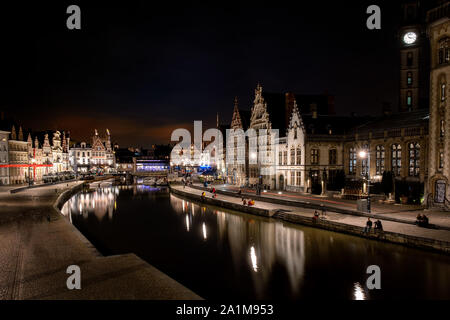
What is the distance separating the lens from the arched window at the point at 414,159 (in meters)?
30.9

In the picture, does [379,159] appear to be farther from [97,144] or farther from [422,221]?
[97,144]

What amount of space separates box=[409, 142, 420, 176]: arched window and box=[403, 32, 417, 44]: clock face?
19.7 m

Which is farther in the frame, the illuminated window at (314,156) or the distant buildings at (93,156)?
the distant buildings at (93,156)

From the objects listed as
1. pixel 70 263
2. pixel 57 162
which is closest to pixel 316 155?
pixel 70 263

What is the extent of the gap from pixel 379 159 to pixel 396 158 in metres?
2.24

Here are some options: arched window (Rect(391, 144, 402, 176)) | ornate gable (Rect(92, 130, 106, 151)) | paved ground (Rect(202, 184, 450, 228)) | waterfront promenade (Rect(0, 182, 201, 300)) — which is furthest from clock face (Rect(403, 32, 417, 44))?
ornate gable (Rect(92, 130, 106, 151))

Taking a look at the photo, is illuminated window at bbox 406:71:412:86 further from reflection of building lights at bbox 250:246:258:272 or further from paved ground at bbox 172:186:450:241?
reflection of building lights at bbox 250:246:258:272

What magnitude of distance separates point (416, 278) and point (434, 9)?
24.0 m

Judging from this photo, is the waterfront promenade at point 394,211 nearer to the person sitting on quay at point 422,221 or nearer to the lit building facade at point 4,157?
the person sitting on quay at point 422,221

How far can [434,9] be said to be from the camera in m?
26.8

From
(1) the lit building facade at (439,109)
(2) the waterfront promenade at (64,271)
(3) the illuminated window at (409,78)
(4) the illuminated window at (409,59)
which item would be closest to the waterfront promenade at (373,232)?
(1) the lit building facade at (439,109)

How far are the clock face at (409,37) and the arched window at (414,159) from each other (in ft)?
64.6

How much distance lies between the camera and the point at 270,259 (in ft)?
63.1
